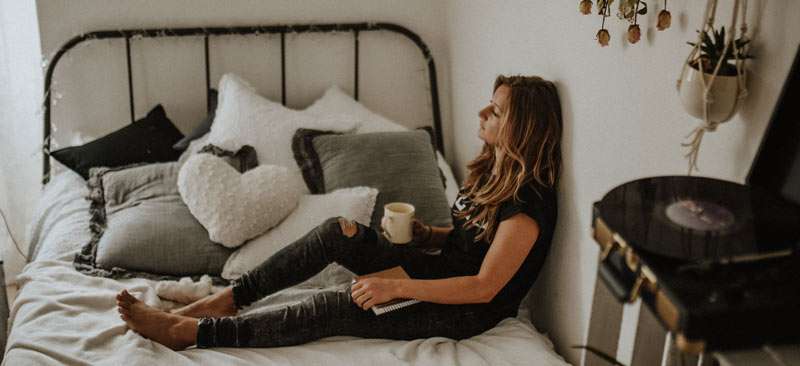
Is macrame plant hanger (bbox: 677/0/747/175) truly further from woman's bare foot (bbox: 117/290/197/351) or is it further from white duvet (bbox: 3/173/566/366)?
woman's bare foot (bbox: 117/290/197/351)

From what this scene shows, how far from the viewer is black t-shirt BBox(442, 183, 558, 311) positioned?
1.68m

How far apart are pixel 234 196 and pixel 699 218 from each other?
1405mm

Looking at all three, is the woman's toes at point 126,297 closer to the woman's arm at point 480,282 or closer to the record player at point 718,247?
the woman's arm at point 480,282

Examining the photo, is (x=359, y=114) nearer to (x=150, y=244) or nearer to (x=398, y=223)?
(x=398, y=223)

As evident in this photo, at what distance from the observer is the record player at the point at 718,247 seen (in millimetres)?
803

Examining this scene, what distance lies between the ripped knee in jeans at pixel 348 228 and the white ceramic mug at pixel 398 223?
0.14m

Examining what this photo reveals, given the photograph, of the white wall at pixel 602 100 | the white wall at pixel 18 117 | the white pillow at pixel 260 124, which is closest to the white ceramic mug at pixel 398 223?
the white wall at pixel 602 100

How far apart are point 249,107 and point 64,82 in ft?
2.33

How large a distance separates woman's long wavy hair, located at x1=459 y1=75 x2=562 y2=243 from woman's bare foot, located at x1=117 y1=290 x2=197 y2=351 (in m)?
0.71

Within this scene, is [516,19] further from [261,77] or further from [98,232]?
[98,232]

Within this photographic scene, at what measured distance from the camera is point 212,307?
1.82 metres

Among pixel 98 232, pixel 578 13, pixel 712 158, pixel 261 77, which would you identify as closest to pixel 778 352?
pixel 712 158

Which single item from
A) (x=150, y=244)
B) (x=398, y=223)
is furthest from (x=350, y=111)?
(x=150, y=244)

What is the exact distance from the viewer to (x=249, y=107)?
2.48 m
